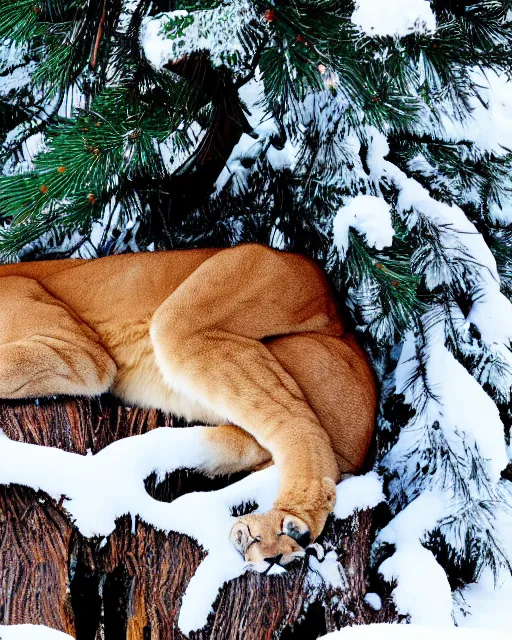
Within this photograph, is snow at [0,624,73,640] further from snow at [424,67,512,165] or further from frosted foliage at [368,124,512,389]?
snow at [424,67,512,165]

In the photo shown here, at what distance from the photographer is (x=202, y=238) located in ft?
11.5

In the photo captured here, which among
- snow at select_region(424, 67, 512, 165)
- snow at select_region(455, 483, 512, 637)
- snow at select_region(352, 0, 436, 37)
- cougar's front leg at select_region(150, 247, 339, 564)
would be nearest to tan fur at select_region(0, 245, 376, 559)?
cougar's front leg at select_region(150, 247, 339, 564)

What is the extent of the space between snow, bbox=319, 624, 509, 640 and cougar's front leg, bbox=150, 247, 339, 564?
0.52 meters

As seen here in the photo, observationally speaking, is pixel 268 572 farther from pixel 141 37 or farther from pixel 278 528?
pixel 141 37

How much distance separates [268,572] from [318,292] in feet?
3.76

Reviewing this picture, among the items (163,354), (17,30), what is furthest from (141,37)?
(163,354)

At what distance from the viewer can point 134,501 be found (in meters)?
2.20

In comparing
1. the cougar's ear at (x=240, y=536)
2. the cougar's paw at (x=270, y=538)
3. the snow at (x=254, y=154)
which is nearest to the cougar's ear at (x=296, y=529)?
the cougar's paw at (x=270, y=538)

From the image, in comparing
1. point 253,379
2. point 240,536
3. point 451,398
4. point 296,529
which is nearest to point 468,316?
point 451,398

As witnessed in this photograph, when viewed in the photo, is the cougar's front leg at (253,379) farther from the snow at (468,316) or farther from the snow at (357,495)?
the snow at (468,316)

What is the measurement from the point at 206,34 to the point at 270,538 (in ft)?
4.86

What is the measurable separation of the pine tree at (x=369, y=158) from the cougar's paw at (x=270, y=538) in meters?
0.46

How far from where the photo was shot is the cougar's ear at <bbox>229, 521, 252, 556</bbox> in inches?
84.6

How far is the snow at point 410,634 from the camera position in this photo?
160 centimetres
